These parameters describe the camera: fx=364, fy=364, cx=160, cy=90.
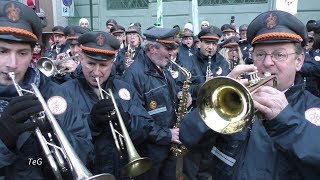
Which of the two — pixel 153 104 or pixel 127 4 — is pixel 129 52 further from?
pixel 127 4

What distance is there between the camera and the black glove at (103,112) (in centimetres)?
360

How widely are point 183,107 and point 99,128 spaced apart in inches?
70.9

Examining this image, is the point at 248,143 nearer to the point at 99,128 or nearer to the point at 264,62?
the point at 264,62

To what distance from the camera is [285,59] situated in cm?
255

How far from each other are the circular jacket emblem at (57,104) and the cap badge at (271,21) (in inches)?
67.5

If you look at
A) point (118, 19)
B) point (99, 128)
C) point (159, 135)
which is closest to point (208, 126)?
point (99, 128)

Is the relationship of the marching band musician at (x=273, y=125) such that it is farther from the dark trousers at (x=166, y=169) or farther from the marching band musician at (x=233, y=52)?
the marching band musician at (x=233, y=52)

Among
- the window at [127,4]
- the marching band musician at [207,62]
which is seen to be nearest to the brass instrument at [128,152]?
the marching band musician at [207,62]

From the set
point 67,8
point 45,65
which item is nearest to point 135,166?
point 45,65

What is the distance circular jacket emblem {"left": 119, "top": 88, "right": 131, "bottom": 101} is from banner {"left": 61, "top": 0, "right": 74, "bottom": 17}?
20.4 metres

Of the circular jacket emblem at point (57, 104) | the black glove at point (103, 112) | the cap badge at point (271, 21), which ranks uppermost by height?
the cap badge at point (271, 21)

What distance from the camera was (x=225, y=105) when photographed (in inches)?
97.7

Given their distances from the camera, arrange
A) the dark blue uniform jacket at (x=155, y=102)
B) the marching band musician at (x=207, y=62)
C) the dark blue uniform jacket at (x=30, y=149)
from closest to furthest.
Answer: the dark blue uniform jacket at (x=30, y=149) → the dark blue uniform jacket at (x=155, y=102) → the marching band musician at (x=207, y=62)

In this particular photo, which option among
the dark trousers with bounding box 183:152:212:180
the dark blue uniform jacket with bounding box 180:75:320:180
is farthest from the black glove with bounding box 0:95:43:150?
the dark trousers with bounding box 183:152:212:180
